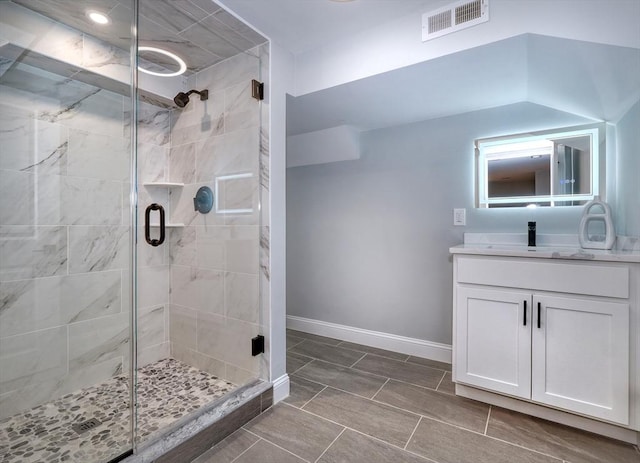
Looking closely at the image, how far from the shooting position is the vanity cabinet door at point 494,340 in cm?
168

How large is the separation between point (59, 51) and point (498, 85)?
2563 millimetres

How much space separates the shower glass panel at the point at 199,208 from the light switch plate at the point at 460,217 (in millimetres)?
1508

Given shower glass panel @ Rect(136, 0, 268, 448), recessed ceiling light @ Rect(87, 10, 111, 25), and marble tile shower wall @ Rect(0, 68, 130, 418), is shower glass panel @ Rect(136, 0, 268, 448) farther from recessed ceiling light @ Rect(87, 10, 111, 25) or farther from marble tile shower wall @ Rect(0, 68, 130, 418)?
marble tile shower wall @ Rect(0, 68, 130, 418)

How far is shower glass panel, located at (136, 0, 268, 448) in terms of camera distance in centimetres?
183

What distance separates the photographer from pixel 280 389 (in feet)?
6.25

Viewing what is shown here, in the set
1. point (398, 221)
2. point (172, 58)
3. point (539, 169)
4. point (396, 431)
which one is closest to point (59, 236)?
point (172, 58)

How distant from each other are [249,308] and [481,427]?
1464mm

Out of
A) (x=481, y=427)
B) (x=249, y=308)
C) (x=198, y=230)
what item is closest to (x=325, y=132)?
(x=198, y=230)

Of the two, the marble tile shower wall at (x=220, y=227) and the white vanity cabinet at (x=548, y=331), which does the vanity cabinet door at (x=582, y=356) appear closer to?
the white vanity cabinet at (x=548, y=331)

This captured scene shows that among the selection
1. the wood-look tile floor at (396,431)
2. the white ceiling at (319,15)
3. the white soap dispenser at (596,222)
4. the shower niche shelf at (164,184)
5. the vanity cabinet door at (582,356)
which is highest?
the white ceiling at (319,15)

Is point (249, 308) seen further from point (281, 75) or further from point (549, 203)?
point (549, 203)

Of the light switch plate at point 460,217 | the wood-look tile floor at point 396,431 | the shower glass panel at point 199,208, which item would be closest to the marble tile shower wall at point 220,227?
the shower glass panel at point 199,208

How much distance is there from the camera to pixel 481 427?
1.62 m

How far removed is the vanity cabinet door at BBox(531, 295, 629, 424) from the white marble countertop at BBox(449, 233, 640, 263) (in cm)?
23
